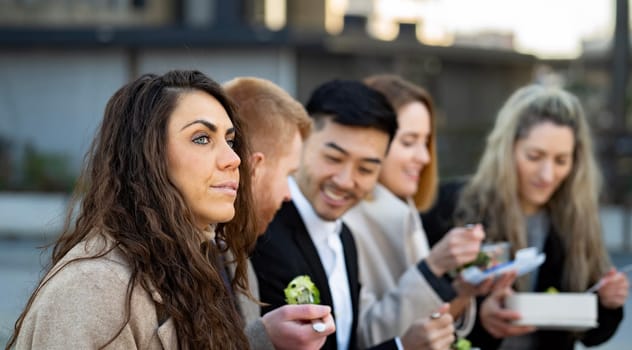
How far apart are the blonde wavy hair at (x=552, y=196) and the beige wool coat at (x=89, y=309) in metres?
2.54

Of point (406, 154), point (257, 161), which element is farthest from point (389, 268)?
point (257, 161)

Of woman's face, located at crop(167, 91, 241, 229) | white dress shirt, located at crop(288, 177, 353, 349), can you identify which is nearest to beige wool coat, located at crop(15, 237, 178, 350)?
woman's face, located at crop(167, 91, 241, 229)

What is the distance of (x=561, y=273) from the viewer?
4.23 meters

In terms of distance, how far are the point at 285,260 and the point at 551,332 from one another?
157 centimetres

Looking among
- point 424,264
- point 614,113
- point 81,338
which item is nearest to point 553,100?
point 424,264

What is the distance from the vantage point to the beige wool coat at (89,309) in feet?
5.97

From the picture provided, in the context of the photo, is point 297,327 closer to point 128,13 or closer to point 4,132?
point 4,132

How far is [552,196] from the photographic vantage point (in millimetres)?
4352

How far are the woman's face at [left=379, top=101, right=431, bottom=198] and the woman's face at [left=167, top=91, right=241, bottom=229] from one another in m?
1.98

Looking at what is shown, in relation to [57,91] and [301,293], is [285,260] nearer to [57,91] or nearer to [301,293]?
[301,293]

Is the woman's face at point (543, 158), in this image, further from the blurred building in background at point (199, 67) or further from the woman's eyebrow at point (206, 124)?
the blurred building in background at point (199, 67)

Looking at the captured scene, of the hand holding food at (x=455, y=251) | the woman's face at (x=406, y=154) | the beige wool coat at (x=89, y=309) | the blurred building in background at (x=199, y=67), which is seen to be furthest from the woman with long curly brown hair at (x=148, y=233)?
the blurred building in background at (x=199, y=67)

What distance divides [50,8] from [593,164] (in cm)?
1812

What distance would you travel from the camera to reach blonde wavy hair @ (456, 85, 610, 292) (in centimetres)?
420
